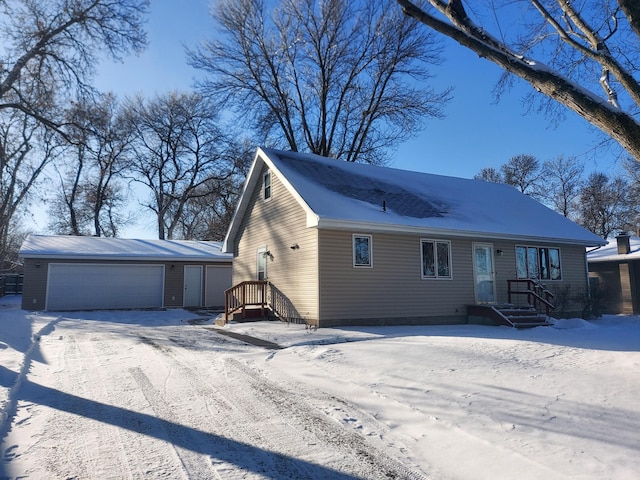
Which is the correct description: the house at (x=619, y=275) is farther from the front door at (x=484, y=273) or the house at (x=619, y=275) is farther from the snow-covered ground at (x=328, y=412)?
the snow-covered ground at (x=328, y=412)

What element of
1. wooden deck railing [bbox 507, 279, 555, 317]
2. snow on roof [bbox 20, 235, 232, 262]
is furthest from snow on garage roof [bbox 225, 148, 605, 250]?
snow on roof [bbox 20, 235, 232, 262]

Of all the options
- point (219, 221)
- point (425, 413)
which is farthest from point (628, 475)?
point (219, 221)

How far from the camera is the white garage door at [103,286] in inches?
798

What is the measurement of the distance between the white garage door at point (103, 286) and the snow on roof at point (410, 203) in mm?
10013

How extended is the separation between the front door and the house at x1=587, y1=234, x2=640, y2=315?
8.82 m

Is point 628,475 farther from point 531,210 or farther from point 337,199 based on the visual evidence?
point 531,210

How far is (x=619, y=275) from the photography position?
72.1ft

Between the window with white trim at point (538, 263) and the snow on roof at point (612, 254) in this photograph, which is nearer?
the window with white trim at point (538, 263)

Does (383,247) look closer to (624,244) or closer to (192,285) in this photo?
(192,285)

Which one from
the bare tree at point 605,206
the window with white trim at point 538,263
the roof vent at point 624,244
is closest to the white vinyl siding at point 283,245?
the window with white trim at point 538,263

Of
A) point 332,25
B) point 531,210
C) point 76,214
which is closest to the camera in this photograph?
point 531,210

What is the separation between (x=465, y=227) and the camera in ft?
46.7

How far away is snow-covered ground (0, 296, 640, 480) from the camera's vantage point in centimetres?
368

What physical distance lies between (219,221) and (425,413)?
34613mm
